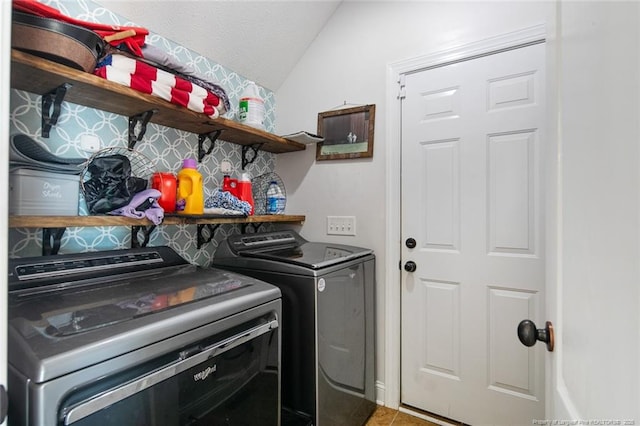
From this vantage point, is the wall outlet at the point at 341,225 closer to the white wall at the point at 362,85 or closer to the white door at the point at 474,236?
the white wall at the point at 362,85

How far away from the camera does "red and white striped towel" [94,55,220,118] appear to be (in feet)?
4.02

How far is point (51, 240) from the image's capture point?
1281 millimetres

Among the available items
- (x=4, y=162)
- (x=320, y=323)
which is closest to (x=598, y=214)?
(x=4, y=162)

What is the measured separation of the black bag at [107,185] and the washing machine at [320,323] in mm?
622

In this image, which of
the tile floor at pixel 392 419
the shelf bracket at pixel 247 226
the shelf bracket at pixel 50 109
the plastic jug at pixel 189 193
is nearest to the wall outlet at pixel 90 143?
the shelf bracket at pixel 50 109

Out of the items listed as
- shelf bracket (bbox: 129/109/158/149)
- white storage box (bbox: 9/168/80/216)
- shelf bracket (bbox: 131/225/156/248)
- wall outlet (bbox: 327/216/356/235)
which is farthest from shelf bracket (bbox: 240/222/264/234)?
white storage box (bbox: 9/168/80/216)

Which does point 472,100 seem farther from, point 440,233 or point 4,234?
point 4,234

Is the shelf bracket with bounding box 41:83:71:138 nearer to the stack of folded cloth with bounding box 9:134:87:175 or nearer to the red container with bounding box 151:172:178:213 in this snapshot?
the stack of folded cloth with bounding box 9:134:87:175

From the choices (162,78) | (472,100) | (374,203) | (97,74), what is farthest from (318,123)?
(97,74)

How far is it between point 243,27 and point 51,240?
59.9 inches

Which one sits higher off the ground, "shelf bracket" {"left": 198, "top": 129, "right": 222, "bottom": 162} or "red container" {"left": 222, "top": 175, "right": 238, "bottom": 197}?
"shelf bracket" {"left": 198, "top": 129, "right": 222, "bottom": 162}

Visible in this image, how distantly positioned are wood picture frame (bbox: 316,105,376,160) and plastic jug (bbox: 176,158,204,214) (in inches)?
38.2

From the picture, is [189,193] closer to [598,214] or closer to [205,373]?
[205,373]

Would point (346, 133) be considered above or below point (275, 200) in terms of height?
above
